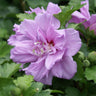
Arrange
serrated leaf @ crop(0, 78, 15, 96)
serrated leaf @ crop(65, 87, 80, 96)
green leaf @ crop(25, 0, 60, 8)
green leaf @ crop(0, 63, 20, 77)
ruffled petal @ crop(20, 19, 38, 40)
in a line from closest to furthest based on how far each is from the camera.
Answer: serrated leaf @ crop(0, 78, 15, 96) → green leaf @ crop(0, 63, 20, 77) → ruffled petal @ crop(20, 19, 38, 40) → serrated leaf @ crop(65, 87, 80, 96) → green leaf @ crop(25, 0, 60, 8)

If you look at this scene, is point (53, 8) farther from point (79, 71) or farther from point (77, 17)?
point (79, 71)

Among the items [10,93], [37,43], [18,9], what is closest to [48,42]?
[37,43]

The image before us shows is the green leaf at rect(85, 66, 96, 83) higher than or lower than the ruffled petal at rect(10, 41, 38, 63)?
lower

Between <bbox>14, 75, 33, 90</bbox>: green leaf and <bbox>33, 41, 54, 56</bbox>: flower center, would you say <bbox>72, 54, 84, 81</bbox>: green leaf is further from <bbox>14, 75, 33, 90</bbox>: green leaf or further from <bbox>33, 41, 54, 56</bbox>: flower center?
<bbox>14, 75, 33, 90</bbox>: green leaf

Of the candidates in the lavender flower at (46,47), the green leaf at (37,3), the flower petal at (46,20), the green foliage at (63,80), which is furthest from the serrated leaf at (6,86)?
the green leaf at (37,3)

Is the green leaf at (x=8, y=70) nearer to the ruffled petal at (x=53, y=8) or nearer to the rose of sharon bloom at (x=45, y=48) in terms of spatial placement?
the rose of sharon bloom at (x=45, y=48)

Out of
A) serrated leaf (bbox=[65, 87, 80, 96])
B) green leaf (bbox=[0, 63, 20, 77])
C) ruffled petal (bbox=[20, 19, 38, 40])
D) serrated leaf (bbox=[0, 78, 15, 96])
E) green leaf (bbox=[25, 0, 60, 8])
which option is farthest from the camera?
green leaf (bbox=[25, 0, 60, 8])

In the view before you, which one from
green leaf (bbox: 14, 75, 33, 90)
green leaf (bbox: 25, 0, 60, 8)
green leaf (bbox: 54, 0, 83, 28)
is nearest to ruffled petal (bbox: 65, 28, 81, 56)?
green leaf (bbox: 54, 0, 83, 28)

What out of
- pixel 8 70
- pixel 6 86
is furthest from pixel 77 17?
pixel 6 86
